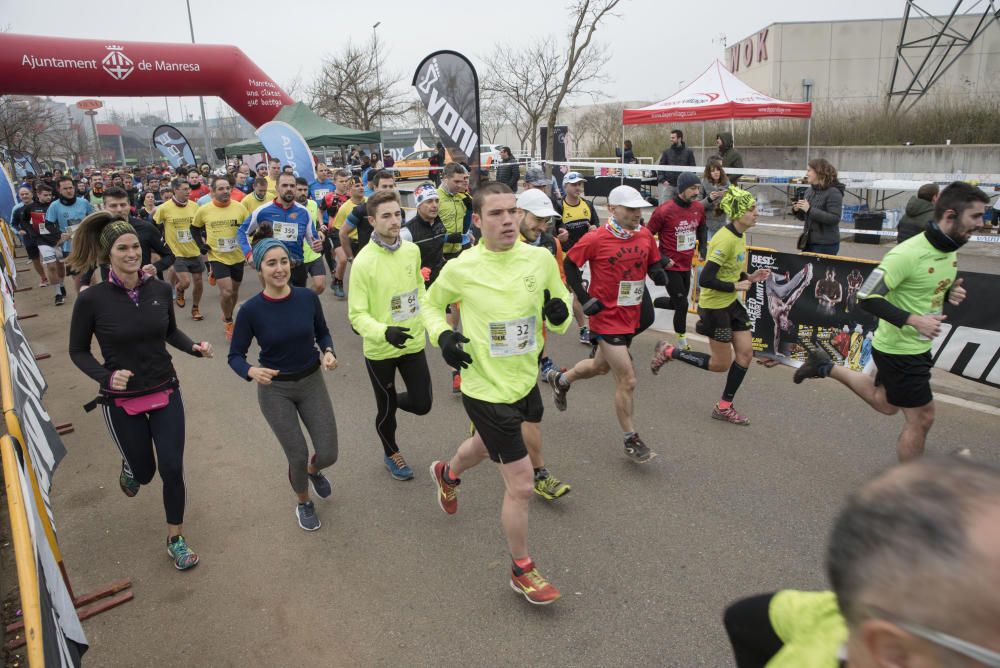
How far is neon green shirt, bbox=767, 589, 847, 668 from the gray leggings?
10.7 feet

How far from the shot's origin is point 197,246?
9.76 m

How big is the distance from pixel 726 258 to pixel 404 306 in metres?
2.56

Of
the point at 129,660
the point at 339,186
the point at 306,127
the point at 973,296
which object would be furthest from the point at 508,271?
the point at 306,127

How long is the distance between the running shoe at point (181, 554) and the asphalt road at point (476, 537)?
5cm

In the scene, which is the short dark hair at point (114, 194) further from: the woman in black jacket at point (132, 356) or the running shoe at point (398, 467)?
the running shoe at point (398, 467)

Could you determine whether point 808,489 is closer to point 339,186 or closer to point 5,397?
point 5,397

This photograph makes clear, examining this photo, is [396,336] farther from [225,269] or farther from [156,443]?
[225,269]

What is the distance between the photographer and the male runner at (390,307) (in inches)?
180

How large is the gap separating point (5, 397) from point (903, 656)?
186 inches

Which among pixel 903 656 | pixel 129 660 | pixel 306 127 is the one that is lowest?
pixel 129 660

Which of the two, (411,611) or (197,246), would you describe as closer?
(411,611)

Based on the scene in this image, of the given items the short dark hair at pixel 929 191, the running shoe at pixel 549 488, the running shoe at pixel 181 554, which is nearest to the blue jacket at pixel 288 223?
the running shoe at pixel 181 554

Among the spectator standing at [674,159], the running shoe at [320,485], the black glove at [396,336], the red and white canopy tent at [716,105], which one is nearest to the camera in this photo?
the black glove at [396,336]

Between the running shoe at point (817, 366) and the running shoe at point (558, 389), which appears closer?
the running shoe at point (817, 366)
